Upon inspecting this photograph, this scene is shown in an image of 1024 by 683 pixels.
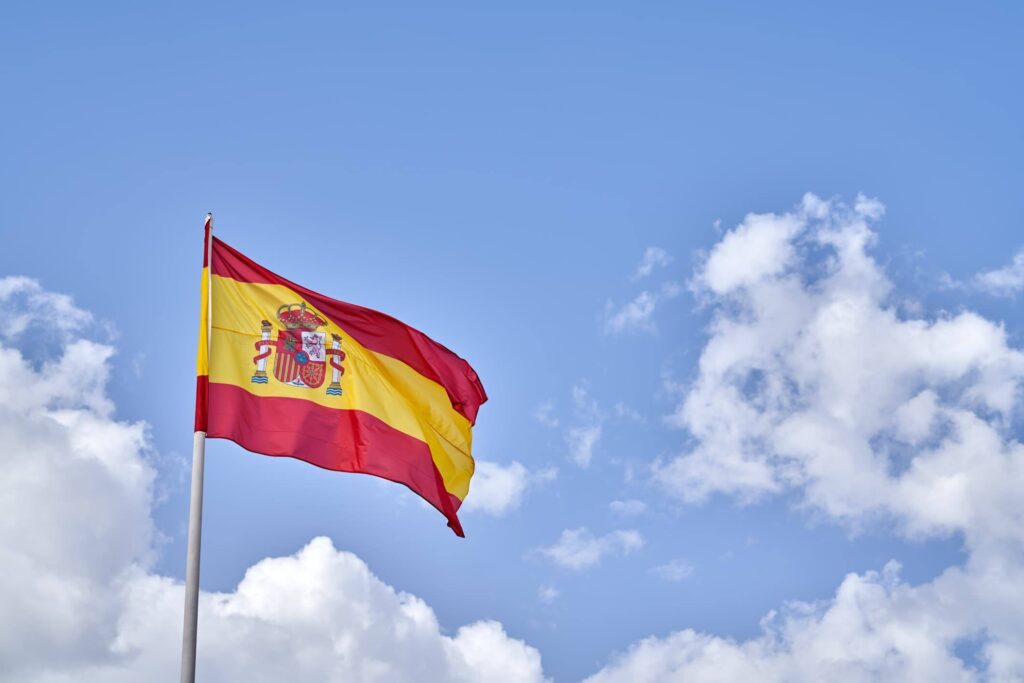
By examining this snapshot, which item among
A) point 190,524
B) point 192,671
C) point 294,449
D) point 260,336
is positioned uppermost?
point 260,336

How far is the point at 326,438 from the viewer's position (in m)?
24.0

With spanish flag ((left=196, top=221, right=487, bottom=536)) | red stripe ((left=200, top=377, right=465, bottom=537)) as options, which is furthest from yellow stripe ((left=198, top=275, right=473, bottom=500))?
red stripe ((left=200, top=377, right=465, bottom=537))

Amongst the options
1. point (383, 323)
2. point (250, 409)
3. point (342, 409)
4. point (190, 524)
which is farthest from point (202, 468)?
point (383, 323)

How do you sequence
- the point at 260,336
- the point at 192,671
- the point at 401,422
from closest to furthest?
the point at 192,671 < the point at 260,336 < the point at 401,422

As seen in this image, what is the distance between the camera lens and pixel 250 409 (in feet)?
75.4

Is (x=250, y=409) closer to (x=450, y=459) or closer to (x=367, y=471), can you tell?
(x=367, y=471)

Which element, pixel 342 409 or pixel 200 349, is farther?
pixel 342 409

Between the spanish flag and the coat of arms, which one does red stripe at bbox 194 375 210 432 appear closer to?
the spanish flag

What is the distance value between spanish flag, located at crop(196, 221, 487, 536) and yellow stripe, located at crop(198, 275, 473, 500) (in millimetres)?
23

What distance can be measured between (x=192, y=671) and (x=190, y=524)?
2501 mm

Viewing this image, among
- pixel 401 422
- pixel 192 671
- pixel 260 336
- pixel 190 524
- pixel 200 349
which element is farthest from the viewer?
pixel 401 422

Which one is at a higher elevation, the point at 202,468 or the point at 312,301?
the point at 312,301

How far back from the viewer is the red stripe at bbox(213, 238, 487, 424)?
78.4ft

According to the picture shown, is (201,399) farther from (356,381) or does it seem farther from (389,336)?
(389,336)
